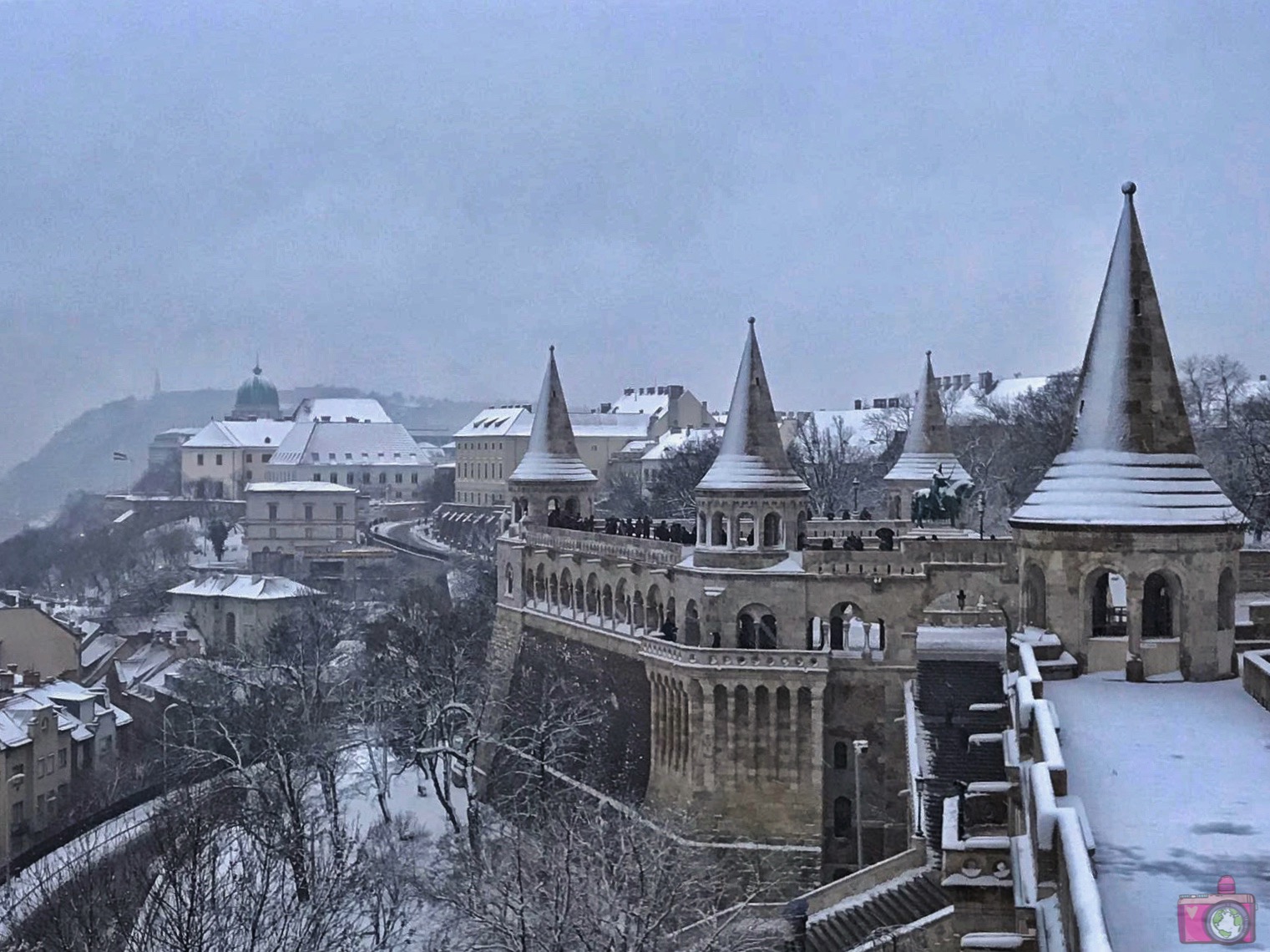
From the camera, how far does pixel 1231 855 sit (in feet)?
31.7

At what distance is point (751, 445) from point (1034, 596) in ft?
56.3

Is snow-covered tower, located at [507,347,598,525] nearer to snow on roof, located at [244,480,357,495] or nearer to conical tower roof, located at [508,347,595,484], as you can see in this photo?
conical tower roof, located at [508,347,595,484]

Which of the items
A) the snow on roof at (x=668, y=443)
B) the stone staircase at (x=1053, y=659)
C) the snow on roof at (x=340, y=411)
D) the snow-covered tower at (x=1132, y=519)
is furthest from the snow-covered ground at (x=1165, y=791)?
the snow on roof at (x=340, y=411)

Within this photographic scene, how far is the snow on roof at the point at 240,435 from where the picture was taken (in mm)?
143750

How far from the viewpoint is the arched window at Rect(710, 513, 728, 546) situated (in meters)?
34.1

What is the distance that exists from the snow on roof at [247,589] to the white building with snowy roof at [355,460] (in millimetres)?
52477

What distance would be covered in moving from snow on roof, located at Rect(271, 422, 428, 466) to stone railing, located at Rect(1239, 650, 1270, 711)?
4852 inches

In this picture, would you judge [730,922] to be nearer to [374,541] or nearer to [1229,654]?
[1229,654]

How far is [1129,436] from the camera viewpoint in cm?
1714

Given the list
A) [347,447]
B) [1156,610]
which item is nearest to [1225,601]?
[1156,610]

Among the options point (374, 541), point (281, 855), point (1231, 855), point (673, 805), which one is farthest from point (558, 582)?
point (374, 541)

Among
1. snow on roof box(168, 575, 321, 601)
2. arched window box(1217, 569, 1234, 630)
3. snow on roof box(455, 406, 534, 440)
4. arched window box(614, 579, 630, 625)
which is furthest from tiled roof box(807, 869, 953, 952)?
snow on roof box(455, 406, 534, 440)

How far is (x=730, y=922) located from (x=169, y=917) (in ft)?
30.3

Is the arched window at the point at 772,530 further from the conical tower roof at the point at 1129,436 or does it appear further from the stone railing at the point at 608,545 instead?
the conical tower roof at the point at 1129,436
